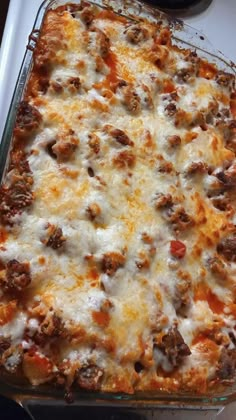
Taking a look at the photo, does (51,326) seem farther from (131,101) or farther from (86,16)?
(86,16)

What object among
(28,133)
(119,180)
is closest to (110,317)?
(119,180)

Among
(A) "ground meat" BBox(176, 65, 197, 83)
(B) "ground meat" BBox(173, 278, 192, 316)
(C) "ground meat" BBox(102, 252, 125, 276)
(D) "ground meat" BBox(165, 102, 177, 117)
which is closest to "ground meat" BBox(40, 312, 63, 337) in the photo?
(C) "ground meat" BBox(102, 252, 125, 276)

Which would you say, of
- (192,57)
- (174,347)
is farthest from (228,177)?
(174,347)

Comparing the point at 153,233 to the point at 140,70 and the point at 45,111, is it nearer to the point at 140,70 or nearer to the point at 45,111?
the point at 45,111

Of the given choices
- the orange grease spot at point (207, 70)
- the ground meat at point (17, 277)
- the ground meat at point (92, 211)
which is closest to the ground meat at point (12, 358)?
the ground meat at point (17, 277)

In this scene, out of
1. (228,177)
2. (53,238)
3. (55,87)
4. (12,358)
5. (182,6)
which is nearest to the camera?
(12,358)

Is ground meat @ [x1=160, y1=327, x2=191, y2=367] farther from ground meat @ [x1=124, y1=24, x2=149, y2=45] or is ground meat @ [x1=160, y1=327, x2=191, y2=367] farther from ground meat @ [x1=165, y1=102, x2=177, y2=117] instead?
ground meat @ [x1=124, y1=24, x2=149, y2=45]

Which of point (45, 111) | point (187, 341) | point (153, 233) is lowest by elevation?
point (187, 341)
